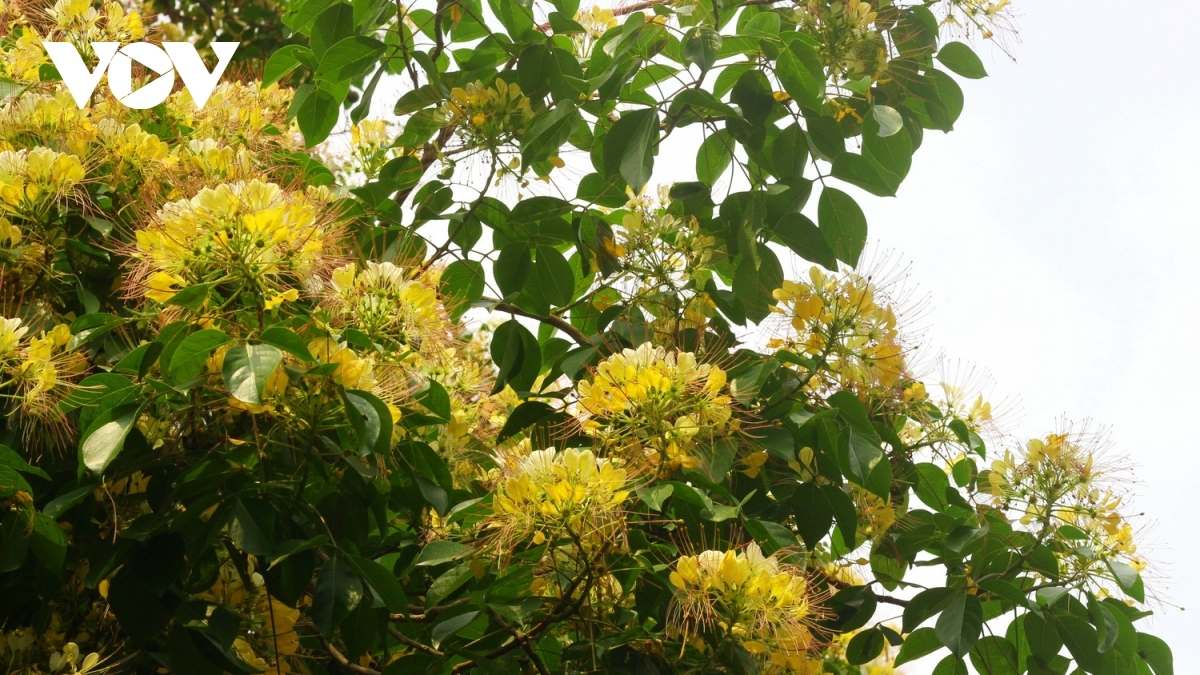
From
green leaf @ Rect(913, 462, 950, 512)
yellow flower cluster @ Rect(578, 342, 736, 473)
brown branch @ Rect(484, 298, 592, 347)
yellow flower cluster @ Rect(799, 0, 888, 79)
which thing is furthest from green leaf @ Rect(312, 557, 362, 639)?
yellow flower cluster @ Rect(799, 0, 888, 79)

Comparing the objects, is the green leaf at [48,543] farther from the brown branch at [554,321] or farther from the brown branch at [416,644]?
the brown branch at [554,321]

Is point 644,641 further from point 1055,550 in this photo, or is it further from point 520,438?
point 1055,550

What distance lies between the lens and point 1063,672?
264 centimetres

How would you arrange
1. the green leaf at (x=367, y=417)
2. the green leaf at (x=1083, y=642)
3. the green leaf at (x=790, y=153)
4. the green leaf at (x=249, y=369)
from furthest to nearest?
the green leaf at (x=790, y=153), the green leaf at (x=1083, y=642), the green leaf at (x=367, y=417), the green leaf at (x=249, y=369)

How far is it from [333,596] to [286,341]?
20.4 inches

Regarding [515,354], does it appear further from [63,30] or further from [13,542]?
[63,30]

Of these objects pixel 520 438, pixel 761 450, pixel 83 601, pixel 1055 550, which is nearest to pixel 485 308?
pixel 520 438

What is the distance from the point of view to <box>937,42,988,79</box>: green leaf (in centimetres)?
292

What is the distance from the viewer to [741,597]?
1.96 metres

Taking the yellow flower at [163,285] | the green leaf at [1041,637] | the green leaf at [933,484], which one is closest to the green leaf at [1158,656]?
the green leaf at [1041,637]

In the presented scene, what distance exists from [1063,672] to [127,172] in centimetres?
246

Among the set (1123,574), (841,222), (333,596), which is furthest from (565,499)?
(1123,574)

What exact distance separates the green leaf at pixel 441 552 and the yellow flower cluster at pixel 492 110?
970 millimetres

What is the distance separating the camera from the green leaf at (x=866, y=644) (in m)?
2.66
